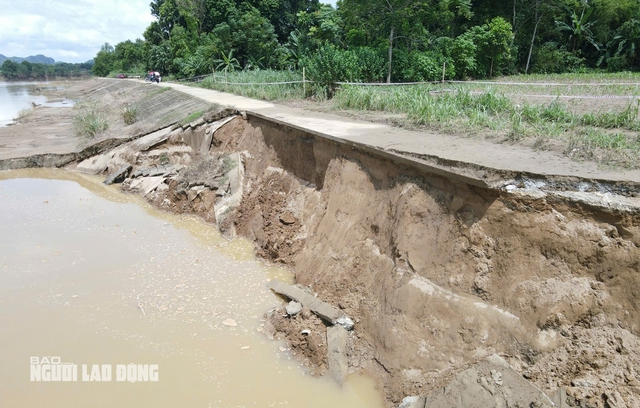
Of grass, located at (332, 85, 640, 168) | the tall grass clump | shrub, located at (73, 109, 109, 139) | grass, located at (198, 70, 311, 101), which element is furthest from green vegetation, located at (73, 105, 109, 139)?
the tall grass clump

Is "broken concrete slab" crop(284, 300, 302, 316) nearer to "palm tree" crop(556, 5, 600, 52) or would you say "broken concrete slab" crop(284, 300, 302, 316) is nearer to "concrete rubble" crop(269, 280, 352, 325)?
"concrete rubble" crop(269, 280, 352, 325)

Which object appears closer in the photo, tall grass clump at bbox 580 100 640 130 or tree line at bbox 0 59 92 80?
tall grass clump at bbox 580 100 640 130

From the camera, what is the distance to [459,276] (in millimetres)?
4621

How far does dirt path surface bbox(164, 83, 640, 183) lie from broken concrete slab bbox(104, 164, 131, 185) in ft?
19.0

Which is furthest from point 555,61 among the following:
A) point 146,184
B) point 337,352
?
point 337,352

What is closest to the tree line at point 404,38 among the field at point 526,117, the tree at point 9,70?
the field at point 526,117

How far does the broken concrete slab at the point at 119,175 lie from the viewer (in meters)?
12.1

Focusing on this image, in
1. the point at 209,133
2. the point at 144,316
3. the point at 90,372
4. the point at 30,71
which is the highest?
the point at 30,71

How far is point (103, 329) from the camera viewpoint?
220 inches

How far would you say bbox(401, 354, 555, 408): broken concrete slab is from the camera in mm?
3451

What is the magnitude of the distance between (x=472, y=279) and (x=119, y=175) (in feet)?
35.3

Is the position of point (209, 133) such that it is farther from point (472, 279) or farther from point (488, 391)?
point (488, 391)

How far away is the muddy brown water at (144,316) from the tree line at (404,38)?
8.80 meters

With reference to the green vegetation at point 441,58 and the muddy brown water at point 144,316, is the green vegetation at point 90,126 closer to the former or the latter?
the green vegetation at point 441,58
